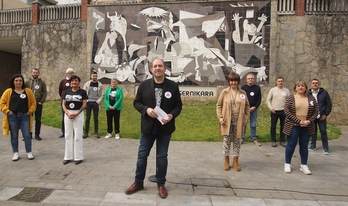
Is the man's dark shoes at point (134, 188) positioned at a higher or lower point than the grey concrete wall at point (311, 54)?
lower

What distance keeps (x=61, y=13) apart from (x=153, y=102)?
14.3 meters

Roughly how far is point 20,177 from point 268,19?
12.7 metres

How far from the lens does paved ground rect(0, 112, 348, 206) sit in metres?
3.88

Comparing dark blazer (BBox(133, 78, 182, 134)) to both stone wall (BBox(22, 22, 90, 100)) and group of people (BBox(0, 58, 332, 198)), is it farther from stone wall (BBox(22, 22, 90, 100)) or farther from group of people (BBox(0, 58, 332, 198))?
stone wall (BBox(22, 22, 90, 100))

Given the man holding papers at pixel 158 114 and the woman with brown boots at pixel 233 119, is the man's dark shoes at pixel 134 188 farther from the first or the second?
the woman with brown boots at pixel 233 119

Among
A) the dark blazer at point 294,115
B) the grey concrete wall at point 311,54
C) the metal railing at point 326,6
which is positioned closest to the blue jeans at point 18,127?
the dark blazer at point 294,115

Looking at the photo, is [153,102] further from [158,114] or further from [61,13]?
[61,13]

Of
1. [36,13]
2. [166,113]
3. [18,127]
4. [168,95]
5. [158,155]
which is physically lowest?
[158,155]

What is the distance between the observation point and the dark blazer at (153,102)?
3990mm

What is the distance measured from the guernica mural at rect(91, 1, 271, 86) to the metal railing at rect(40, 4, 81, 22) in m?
1.40

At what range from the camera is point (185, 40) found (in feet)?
45.9

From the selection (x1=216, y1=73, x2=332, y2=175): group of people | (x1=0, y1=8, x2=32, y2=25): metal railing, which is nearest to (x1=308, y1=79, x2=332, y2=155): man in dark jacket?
(x1=216, y1=73, x2=332, y2=175): group of people

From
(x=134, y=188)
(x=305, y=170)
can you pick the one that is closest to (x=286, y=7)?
(x=305, y=170)

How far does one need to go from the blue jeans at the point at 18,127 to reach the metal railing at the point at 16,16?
510 inches
